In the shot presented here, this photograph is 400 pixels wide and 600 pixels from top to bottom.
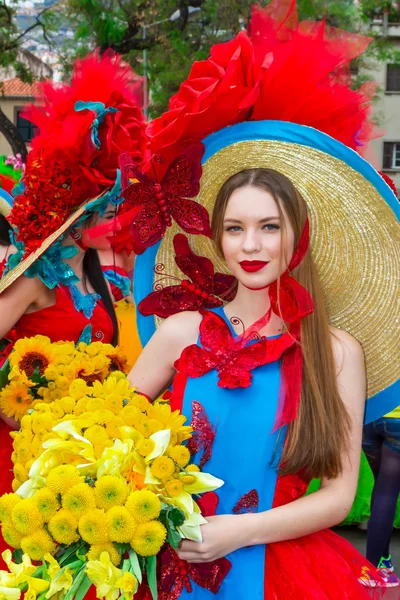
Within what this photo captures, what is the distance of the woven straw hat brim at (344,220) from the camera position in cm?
244

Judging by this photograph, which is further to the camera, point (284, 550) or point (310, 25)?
Result: point (310, 25)

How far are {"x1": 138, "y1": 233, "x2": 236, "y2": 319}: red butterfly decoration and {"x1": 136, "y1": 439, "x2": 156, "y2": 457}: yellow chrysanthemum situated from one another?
75cm

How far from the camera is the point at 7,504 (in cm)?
198

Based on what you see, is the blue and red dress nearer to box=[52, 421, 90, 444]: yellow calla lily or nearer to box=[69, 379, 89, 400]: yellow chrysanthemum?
box=[69, 379, 89, 400]: yellow chrysanthemum

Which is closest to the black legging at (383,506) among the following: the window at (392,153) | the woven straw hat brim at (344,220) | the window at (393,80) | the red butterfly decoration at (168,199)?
the woven straw hat brim at (344,220)

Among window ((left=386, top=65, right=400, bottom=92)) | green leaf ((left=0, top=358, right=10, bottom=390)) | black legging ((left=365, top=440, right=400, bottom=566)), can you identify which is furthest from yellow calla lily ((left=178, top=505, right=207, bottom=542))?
window ((left=386, top=65, right=400, bottom=92))

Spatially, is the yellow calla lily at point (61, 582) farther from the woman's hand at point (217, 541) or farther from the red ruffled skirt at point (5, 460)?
the red ruffled skirt at point (5, 460)

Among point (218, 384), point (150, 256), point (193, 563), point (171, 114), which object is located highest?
point (171, 114)

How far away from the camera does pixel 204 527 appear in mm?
2170

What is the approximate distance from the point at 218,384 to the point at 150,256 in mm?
559

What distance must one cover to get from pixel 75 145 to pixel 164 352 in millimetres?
1194

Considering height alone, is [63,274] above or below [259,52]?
below

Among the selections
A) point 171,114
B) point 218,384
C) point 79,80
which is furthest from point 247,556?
point 79,80

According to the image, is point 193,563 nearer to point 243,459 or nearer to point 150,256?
point 243,459
